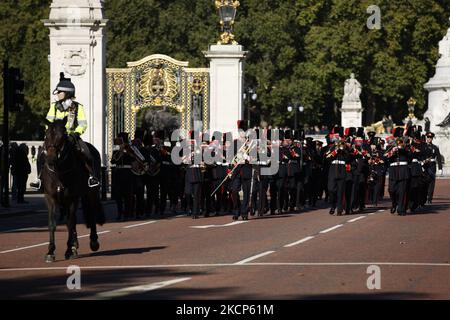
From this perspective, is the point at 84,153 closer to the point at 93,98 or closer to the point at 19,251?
the point at 19,251

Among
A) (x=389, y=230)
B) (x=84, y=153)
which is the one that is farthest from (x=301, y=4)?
(x=84, y=153)

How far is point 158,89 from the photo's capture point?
1603 inches

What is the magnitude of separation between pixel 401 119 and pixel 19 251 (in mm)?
72794

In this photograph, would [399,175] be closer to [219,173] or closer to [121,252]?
[219,173]

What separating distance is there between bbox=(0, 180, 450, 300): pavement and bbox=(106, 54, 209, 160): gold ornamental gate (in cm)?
1157

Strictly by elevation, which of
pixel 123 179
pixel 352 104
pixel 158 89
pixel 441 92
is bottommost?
pixel 123 179

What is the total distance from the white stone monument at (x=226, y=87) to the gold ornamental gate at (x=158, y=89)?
0.77 metres

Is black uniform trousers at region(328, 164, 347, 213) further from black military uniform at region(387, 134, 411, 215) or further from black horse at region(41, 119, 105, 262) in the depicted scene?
black horse at region(41, 119, 105, 262)

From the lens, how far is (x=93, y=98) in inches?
1517

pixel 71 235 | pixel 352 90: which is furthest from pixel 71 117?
pixel 352 90

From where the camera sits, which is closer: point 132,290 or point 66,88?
point 132,290

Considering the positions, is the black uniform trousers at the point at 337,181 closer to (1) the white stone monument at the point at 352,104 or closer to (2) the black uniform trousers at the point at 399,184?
(2) the black uniform trousers at the point at 399,184

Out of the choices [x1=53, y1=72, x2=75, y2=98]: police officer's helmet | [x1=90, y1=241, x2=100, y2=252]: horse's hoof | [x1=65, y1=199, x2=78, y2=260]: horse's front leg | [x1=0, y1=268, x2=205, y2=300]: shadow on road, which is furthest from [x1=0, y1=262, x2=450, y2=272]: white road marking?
[x1=53, y1=72, x2=75, y2=98]: police officer's helmet

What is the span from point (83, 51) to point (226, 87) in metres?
4.18
